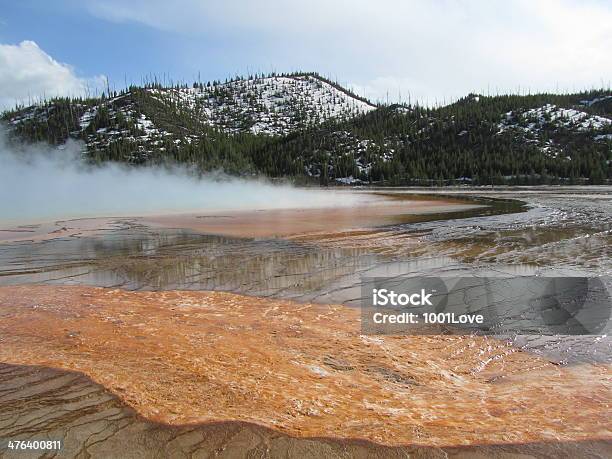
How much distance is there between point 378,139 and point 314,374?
440ft

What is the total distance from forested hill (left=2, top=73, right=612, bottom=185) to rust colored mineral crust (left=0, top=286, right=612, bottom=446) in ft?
292

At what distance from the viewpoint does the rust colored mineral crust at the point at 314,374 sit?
459 centimetres

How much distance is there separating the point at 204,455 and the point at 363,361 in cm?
268

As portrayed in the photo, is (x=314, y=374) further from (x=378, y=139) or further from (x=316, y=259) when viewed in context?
(x=378, y=139)

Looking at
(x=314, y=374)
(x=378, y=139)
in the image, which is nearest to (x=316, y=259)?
(x=314, y=374)

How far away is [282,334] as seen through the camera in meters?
7.20

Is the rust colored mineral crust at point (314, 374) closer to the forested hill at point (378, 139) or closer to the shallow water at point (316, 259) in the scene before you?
the shallow water at point (316, 259)

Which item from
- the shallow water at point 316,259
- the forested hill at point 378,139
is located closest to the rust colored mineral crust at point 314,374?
the shallow water at point 316,259

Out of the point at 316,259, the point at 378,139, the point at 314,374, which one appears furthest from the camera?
the point at 378,139

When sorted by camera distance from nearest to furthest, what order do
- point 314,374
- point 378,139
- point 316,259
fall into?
point 314,374
point 316,259
point 378,139

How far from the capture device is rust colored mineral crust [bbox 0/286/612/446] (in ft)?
15.1

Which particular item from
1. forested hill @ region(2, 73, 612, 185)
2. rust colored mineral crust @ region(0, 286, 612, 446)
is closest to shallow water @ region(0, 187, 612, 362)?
rust colored mineral crust @ region(0, 286, 612, 446)

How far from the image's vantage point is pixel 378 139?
135000 mm

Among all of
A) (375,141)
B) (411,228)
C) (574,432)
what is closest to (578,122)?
(375,141)
